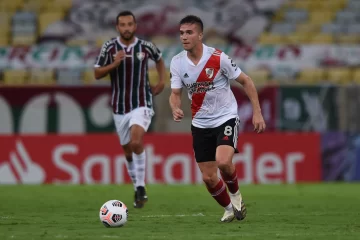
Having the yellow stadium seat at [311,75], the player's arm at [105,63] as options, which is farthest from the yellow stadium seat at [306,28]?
the player's arm at [105,63]

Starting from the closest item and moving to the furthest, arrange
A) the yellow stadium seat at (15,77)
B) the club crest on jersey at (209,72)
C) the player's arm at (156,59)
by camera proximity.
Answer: the club crest on jersey at (209,72), the player's arm at (156,59), the yellow stadium seat at (15,77)

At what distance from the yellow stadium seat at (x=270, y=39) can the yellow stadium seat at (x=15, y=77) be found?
5493 millimetres

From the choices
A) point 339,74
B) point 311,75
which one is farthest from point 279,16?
point 339,74

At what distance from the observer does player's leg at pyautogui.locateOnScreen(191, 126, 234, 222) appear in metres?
8.57

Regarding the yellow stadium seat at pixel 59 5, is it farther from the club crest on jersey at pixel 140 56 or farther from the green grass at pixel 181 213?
the club crest on jersey at pixel 140 56

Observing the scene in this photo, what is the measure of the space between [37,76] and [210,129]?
10.5m

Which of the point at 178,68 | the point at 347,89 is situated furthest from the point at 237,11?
the point at 178,68

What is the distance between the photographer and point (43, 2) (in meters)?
21.0

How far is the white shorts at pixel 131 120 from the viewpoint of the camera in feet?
35.4

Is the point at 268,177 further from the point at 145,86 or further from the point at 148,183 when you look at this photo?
the point at 145,86

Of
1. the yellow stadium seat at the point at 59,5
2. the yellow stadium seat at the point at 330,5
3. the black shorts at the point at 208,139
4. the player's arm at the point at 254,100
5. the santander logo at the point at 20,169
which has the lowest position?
the santander logo at the point at 20,169

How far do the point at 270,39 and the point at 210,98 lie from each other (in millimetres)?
11655

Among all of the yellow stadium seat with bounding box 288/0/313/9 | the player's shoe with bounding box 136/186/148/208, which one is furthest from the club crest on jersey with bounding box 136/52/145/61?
the yellow stadium seat with bounding box 288/0/313/9

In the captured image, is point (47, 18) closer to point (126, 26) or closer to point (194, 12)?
point (194, 12)
